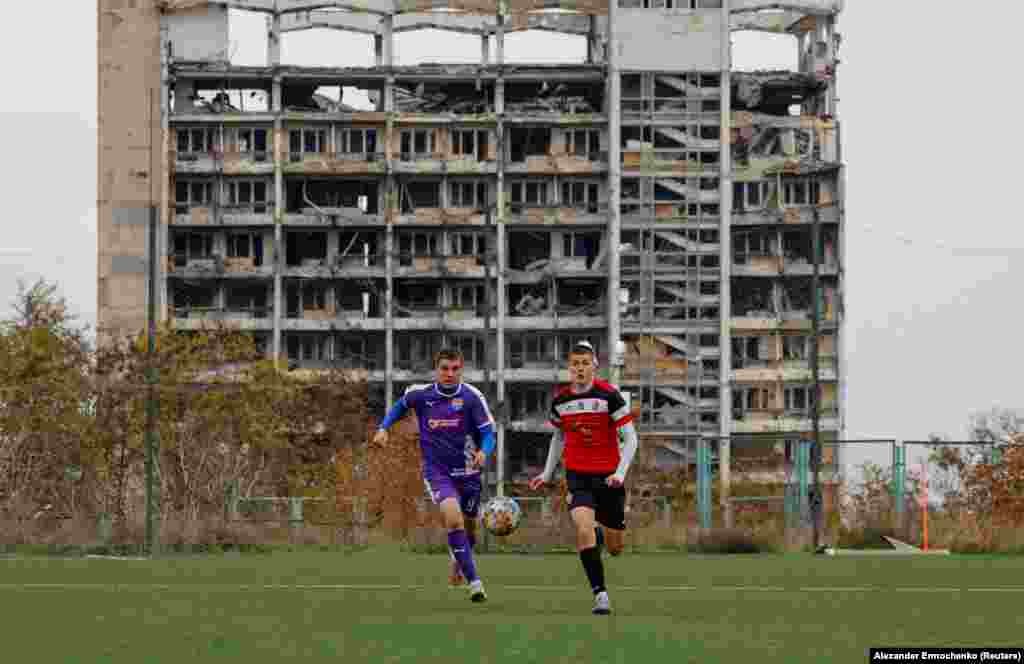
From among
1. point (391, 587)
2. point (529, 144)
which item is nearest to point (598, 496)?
point (391, 587)

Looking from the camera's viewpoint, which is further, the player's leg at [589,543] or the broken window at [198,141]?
the broken window at [198,141]

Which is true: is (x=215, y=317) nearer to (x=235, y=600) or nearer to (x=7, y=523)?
(x=7, y=523)

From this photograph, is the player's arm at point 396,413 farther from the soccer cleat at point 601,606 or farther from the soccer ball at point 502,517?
the soccer cleat at point 601,606

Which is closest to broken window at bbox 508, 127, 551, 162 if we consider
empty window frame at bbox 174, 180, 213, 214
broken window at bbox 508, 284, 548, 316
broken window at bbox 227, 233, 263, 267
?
broken window at bbox 508, 284, 548, 316

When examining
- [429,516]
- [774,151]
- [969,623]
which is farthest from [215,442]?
[774,151]

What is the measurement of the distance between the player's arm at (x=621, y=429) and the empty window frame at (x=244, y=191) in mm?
100506

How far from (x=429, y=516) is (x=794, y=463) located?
7.78m

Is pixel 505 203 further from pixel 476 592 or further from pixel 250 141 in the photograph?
pixel 476 592

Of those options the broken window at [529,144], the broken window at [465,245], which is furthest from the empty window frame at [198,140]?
the broken window at [529,144]

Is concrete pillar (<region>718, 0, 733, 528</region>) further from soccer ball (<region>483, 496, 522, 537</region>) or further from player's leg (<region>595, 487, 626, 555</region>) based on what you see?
player's leg (<region>595, 487, 626, 555</region>)

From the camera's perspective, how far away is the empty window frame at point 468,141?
11869 centimetres

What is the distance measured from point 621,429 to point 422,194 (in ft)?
333

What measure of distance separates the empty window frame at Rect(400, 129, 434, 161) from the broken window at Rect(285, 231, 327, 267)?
20.3 ft

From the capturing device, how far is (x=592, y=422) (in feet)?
62.3
